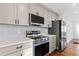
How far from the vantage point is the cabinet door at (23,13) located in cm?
267

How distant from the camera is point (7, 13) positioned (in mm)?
2209

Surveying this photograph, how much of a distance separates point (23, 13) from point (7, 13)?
0.71 meters

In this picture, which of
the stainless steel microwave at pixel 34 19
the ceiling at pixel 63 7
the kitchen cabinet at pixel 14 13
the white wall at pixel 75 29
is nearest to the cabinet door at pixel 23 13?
the kitchen cabinet at pixel 14 13

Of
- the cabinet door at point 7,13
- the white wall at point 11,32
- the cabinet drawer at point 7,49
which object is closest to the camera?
the cabinet drawer at point 7,49

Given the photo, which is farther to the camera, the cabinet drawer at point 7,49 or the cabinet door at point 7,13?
the cabinet door at point 7,13

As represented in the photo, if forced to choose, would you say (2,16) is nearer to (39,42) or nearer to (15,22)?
(15,22)

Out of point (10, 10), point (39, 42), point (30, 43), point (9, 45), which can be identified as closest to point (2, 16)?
point (10, 10)

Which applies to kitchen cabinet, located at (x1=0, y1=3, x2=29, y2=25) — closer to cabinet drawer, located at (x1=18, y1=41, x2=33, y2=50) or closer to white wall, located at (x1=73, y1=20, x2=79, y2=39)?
cabinet drawer, located at (x1=18, y1=41, x2=33, y2=50)

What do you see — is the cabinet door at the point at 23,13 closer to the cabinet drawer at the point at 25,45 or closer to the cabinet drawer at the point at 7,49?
the cabinet drawer at the point at 25,45

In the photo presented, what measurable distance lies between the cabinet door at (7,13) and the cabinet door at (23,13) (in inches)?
9.0

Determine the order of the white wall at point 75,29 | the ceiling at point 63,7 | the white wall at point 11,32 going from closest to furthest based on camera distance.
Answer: the white wall at point 11,32 → the ceiling at point 63,7 → the white wall at point 75,29

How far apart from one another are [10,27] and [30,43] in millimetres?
620

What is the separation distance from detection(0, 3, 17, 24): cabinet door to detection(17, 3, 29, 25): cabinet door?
23cm

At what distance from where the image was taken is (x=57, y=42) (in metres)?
5.30
